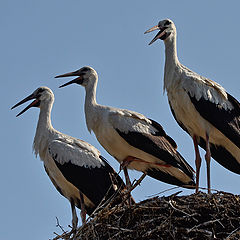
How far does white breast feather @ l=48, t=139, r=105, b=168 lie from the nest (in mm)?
2422

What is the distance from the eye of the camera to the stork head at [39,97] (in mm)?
12930

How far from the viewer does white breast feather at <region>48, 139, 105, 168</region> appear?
11609mm

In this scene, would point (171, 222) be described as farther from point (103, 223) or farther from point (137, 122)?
point (137, 122)

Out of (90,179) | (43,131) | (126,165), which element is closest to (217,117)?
(126,165)

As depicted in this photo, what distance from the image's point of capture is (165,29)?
1185 cm

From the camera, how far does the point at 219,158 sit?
11414 mm

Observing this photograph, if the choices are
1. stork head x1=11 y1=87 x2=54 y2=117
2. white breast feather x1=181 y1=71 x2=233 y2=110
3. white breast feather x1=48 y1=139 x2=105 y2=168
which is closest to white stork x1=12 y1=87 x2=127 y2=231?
white breast feather x1=48 y1=139 x2=105 y2=168

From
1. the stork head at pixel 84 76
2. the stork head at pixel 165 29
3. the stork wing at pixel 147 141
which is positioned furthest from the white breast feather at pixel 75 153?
the stork head at pixel 165 29

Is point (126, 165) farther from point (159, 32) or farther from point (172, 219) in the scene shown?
point (172, 219)

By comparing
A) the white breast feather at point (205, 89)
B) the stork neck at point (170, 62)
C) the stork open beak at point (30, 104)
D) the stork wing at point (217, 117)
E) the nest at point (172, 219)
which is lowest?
the nest at point (172, 219)

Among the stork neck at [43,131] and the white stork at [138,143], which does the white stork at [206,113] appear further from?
the stork neck at [43,131]

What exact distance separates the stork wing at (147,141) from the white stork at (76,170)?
21.1 inches

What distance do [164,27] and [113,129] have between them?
160cm

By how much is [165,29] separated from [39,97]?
92.5 inches
